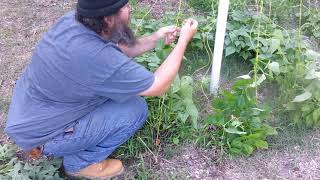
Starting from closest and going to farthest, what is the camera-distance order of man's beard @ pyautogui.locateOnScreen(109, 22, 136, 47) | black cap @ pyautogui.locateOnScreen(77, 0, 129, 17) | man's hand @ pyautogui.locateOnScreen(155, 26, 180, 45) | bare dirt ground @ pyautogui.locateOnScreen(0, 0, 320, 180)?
black cap @ pyautogui.locateOnScreen(77, 0, 129, 17) < man's beard @ pyautogui.locateOnScreen(109, 22, 136, 47) < bare dirt ground @ pyautogui.locateOnScreen(0, 0, 320, 180) < man's hand @ pyautogui.locateOnScreen(155, 26, 180, 45)

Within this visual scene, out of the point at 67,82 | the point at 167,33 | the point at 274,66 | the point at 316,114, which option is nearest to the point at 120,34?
the point at 67,82

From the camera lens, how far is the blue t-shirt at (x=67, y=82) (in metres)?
2.04

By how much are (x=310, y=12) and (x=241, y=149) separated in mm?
1430

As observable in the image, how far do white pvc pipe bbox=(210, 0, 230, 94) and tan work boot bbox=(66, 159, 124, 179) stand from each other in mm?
809

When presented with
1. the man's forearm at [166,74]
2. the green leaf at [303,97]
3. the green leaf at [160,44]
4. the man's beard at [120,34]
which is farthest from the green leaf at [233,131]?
the man's beard at [120,34]

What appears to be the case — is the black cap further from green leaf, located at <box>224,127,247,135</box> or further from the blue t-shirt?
green leaf, located at <box>224,127,247,135</box>

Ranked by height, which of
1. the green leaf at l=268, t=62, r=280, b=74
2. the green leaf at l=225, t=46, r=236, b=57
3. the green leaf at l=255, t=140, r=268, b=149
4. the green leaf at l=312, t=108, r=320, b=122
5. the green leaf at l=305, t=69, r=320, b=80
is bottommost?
the green leaf at l=255, t=140, r=268, b=149

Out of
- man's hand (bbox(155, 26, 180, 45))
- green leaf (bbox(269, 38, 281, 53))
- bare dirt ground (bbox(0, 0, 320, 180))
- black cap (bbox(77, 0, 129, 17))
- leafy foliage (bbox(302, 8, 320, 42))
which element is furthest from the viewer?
leafy foliage (bbox(302, 8, 320, 42))

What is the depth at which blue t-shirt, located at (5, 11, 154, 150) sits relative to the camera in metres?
2.04

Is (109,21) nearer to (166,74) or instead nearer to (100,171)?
(166,74)

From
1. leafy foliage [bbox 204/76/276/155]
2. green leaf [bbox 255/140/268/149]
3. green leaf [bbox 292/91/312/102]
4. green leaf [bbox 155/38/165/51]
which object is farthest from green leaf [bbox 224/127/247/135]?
green leaf [bbox 155/38/165/51]

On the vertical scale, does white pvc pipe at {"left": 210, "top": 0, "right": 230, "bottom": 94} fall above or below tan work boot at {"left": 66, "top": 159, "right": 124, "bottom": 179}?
above

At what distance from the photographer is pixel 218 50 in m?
2.70

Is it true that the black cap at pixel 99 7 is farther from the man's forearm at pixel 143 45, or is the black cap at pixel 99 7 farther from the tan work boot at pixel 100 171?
the tan work boot at pixel 100 171
